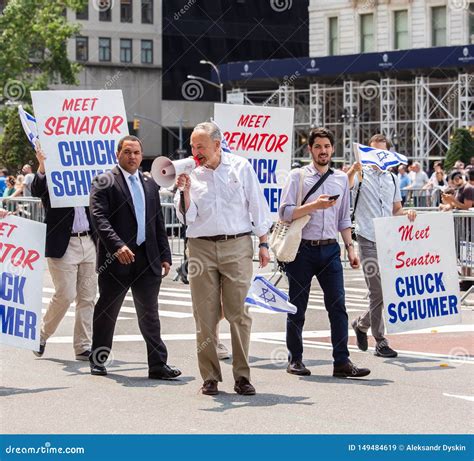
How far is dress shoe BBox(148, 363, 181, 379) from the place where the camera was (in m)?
10.3

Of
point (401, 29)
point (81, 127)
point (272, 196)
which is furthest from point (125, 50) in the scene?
point (81, 127)

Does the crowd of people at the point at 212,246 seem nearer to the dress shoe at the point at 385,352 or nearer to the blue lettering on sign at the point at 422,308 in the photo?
the dress shoe at the point at 385,352

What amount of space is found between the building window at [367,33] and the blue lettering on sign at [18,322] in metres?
61.7

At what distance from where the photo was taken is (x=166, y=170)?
30.9 feet

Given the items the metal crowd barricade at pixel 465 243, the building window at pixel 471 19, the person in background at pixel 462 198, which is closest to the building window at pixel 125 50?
the building window at pixel 471 19

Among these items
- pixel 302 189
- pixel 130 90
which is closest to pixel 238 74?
pixel 130 90

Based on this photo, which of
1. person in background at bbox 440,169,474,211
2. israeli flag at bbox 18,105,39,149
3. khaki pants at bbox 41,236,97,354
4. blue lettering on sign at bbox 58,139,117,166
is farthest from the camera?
person in background at bbox 440,169,474,211

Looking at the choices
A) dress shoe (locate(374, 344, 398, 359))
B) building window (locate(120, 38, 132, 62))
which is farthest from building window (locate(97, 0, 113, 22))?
dress shoe (locate(374, 344, 398, 359))

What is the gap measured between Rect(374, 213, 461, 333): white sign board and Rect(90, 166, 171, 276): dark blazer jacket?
204cm

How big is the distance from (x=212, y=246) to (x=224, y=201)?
0.33 metres

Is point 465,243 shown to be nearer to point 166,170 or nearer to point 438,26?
point 166,170

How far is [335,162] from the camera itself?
62062 millimetres

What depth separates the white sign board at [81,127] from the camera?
11852mm

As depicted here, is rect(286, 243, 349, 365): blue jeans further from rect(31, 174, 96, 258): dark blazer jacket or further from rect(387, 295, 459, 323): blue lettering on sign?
rect(31, 174, 96, 258): dark blazer jacket
